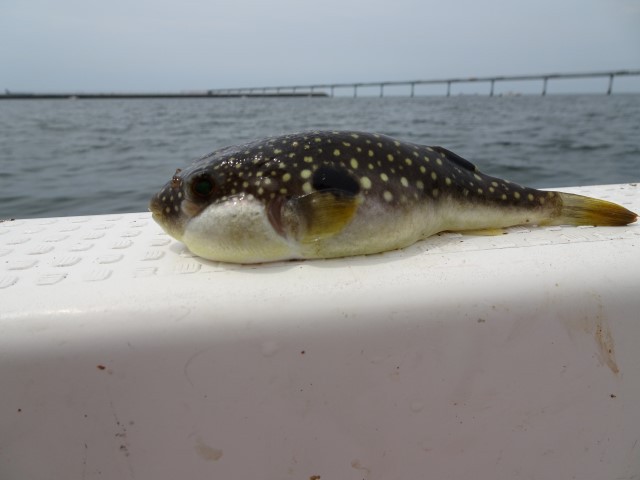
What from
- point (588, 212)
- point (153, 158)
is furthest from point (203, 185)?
point (153, 158)

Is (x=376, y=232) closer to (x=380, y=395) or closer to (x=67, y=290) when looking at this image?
(x=380, y=395)

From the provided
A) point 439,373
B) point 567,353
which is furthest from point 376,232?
point 567,353

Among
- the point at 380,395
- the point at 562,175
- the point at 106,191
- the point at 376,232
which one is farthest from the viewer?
the point at 562,175

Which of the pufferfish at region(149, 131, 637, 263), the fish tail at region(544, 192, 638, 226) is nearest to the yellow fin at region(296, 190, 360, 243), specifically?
the pufferfish at region(149, 131, 637, 263)

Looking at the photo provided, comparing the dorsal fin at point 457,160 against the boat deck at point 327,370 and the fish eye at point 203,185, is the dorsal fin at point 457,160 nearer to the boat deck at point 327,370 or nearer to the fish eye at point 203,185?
the boat deck at point 327,370

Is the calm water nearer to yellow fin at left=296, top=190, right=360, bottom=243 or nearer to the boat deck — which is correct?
yellow fin at left=296, top=190, right=360, bottom=243

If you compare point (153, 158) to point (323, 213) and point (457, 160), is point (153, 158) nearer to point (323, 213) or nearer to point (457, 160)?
point (457, 160)

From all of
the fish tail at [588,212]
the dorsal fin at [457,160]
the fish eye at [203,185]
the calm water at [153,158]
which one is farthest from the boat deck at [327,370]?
the calm water at [153,158]
